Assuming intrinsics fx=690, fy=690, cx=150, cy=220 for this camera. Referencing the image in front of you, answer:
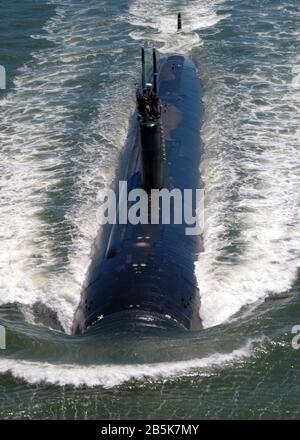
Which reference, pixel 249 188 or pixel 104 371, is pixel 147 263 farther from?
pixel 249 188

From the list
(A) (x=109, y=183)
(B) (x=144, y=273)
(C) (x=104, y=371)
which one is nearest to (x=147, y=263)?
(B) (x=144, y=273)

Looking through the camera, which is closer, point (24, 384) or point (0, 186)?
point (24, 384)

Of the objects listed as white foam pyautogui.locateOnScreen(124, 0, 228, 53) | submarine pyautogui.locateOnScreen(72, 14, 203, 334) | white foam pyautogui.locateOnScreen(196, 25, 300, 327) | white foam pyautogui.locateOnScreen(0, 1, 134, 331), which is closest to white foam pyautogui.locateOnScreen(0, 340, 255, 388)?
submarine pyautogui.locateOnScreen(72, 14, 203, 334)

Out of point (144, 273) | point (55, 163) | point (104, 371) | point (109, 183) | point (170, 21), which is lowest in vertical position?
point (104, 371)

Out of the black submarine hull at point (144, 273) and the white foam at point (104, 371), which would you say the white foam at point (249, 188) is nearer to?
the black submarine hull at point (144, 273)

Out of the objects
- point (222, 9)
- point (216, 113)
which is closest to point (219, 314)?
point (216, 113)

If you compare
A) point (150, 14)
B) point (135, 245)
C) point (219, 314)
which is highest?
point (150, 14)
